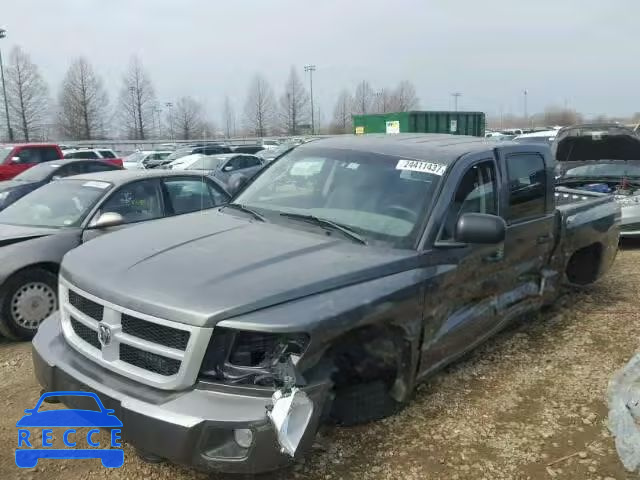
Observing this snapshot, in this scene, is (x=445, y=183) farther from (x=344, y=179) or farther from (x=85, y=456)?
(x=85, y=456)

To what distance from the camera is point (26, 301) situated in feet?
16.3

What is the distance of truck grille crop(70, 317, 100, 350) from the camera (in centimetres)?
285

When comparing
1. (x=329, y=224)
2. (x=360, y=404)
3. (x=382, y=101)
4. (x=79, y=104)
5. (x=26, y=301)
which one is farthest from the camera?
(x=382, y=101)

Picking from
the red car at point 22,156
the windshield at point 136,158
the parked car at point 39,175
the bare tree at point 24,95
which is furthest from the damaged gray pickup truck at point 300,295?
the bare tree at point 24,95

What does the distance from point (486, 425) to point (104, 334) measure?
236 cm

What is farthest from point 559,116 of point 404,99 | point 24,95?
point 24,95

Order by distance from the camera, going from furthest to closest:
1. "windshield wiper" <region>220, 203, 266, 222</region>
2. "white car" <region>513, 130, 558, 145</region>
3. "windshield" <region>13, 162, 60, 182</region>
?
1. "windshield" <region>13, 162, 60, 182</region>
2. "white car" <region>513, 130, 558, 145</region>
3. "windshield wiper" <region>220, 203, 266, 222</region>

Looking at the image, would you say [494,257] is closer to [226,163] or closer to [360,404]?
[360,404]

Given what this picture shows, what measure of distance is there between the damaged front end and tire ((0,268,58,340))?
3243 mm

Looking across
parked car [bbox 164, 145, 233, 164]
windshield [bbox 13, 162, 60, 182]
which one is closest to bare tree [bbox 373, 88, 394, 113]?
parked car [bbox 164, 145, 233, 164]

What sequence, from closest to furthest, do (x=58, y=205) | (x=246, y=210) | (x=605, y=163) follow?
(x=246, y=210) → (x=58, y=205) → (x=605, y=163)

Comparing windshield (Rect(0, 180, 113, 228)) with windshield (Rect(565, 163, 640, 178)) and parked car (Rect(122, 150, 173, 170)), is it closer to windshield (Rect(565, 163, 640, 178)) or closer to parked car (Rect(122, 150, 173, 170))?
windshield (Rect(565, 163, 640, 178))

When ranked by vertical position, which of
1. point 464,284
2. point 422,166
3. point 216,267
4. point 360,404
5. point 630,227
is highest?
point 422,166

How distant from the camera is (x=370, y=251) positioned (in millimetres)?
3217
